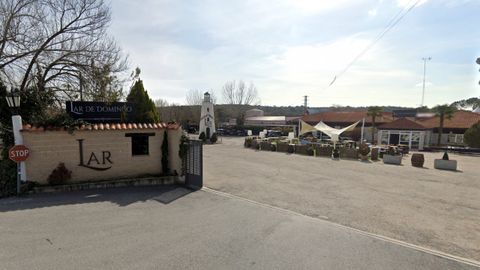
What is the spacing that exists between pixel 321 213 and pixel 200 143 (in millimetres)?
4787

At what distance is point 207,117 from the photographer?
31266 mm

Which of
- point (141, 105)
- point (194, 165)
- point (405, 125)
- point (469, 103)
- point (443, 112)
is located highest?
point (469, 103)

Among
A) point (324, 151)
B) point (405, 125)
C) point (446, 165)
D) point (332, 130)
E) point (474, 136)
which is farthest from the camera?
point (405, 125)

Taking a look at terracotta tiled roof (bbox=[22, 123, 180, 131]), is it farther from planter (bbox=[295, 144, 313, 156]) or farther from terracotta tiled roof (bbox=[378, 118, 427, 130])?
terracotta tiled roof (bbox=[378, 118, 427, 130])

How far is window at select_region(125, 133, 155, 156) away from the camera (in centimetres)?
1020

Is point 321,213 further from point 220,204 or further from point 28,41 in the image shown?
point 28,41

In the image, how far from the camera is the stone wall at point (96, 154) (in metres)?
8.71

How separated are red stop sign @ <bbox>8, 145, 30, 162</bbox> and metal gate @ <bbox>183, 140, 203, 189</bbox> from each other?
198 inches

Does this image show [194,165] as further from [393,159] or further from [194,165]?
[393,159]

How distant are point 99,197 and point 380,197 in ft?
30.0

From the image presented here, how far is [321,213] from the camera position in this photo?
726cm

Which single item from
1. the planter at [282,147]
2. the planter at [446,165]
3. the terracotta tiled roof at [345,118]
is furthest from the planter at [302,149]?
the terracotta tiled roof at [345,118]

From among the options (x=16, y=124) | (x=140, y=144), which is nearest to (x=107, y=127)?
(x=140, y=144)

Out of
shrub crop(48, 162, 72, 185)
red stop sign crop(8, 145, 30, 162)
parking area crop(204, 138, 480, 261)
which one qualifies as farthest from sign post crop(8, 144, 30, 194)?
parking area crop(204, 138, 480, 261)
